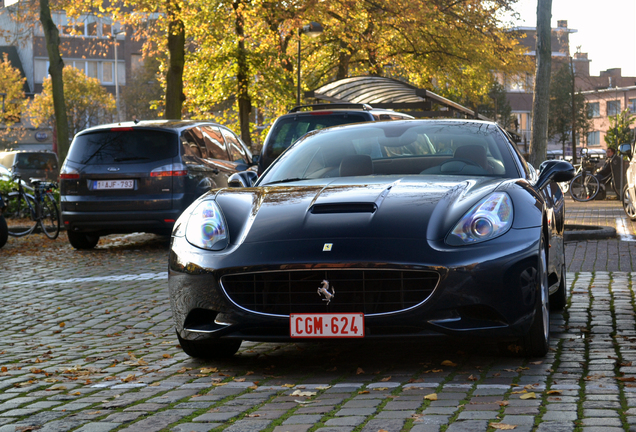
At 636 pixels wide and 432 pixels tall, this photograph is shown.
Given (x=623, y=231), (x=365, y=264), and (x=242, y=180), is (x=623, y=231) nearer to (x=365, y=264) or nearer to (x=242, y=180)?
(x=242, y=180)

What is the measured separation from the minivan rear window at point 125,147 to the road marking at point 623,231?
20.4 ft

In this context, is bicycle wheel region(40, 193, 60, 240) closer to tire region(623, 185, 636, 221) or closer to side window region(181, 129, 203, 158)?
side window region(181, 129, 203, 158)

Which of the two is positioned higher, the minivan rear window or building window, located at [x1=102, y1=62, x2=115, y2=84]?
building window, located at [x1=102, y1=62, x2=115, y2=84]

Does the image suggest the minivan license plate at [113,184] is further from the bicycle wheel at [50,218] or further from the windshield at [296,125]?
the bicycle wheel at [50,218]

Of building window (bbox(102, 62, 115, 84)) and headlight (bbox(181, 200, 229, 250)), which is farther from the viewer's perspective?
building window (bbox(102, 62, 115, 84))

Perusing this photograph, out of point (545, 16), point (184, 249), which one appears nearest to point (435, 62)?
point (545, 16)

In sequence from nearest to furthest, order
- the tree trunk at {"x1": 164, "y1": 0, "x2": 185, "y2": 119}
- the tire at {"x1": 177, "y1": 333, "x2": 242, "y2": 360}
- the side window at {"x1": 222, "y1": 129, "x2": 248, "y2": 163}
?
the tire at {"x1": 177, "y1": 333, "x2": 242, "y2": 360} → the side window at {"x1": 222, "y1": 129, "x2": 248, "y2": 163} → the tree trunk at {"x1": 164, "y1": 0, "x2": 185, "y2": 119}

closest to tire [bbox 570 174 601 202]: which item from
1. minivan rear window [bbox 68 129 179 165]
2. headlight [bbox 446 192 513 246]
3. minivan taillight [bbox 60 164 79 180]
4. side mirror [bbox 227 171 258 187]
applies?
minivan rear window [bbox 68 129 179 165]

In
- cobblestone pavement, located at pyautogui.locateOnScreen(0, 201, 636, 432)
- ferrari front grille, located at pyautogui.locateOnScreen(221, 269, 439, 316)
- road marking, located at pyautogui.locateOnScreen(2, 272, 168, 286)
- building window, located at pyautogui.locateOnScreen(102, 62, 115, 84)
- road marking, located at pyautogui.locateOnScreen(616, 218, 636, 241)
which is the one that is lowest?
road marking, located at pyautogui.locateOnScreen(616, 218, 636, 241)

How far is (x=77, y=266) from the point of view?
11.4m

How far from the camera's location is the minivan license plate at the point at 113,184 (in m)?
12.7

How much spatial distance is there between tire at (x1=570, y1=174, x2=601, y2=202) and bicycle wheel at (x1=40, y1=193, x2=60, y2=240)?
14963mm

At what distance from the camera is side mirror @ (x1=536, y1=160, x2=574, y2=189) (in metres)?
5.97

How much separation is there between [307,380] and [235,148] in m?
10.3
